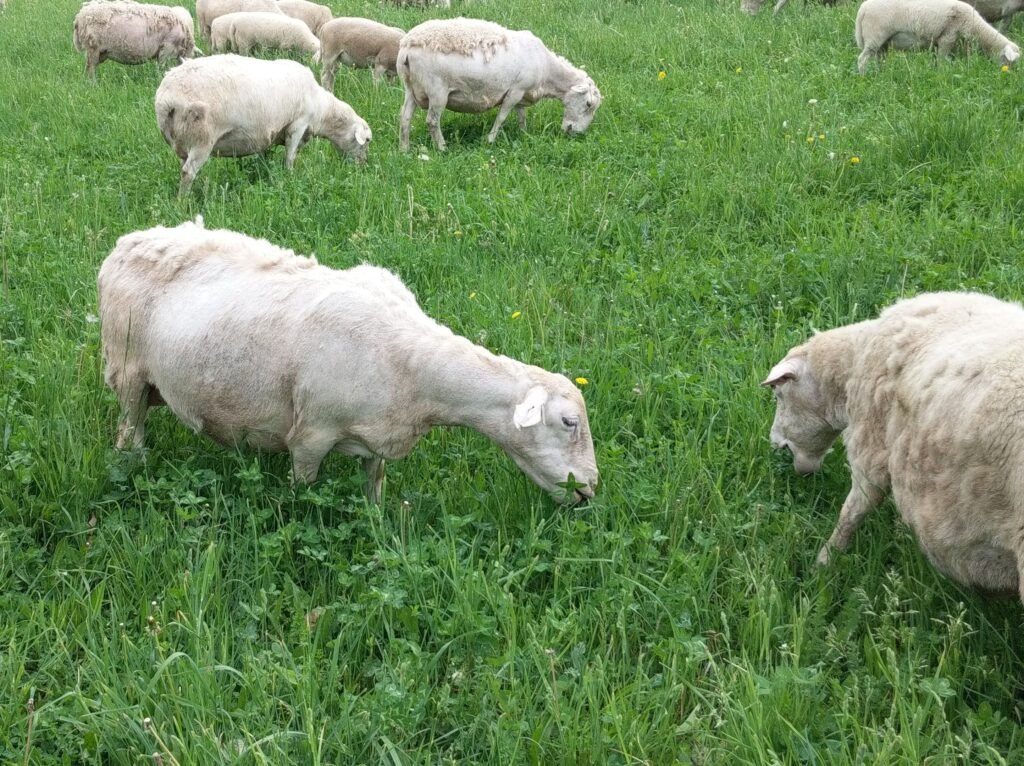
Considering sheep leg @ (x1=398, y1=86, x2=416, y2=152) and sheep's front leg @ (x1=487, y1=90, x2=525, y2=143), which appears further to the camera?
sheep's front leg @ (x1=487, y1=90, x2=525, y2=143)

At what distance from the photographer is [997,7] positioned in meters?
11.3

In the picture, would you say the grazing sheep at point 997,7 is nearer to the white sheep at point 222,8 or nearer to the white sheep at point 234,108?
the white sheep at point 234,108

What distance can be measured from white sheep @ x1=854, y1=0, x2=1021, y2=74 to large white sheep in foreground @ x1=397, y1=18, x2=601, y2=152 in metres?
2.97

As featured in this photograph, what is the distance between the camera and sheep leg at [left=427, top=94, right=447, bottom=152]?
8.91m

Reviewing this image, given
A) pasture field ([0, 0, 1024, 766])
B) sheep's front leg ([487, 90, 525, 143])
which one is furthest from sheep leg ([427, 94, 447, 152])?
pasture field ([0, 0, 1024, 766])

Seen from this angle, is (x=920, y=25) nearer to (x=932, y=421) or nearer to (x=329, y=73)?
(x=329, y=73)

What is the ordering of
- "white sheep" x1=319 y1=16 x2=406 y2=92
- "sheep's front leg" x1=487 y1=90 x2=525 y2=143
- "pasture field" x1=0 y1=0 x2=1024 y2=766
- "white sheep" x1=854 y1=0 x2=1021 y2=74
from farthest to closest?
"white sheep" x1=319 y1=16 x2=406 y2=92 → "white sheep" x1=854 y1=0 x2=1021 y2=74 → "sheep's front leg" x1=487 y1=90 x2=525 y2=143 → "pasture field" x1=0 y1=0 x2=1024 y2=766

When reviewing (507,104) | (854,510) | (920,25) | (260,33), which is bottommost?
(260,33)

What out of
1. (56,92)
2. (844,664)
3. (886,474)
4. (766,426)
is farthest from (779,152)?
A: (56,92)

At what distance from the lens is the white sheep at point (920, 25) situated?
988 cm

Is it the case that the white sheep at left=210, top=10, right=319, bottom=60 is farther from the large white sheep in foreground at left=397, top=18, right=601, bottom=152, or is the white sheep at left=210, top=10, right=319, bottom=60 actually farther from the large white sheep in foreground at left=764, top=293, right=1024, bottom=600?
the large white sheep in foreground at left=764, top=293, right=1024, bottom=600

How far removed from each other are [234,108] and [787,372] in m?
5.05

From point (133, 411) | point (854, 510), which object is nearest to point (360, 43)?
point (133, 411)

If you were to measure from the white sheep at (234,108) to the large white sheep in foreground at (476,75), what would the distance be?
922 mm
